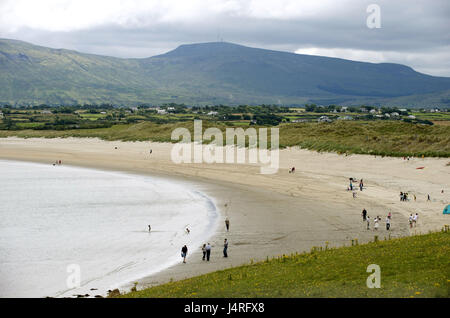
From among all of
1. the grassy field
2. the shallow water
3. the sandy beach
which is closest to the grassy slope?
the sandy beach

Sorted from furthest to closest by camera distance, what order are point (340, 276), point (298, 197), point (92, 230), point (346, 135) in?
1. point (346, 135)
2. point (298, 197)
3. point (92, 230)
4. point (340, 276)

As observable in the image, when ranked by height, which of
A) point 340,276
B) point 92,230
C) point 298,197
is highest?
point 340,276

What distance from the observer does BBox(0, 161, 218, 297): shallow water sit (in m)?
23.5

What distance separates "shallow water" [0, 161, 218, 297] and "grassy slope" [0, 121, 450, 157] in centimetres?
2526

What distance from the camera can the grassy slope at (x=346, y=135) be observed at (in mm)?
60812

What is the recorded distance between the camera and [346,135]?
3120 inches

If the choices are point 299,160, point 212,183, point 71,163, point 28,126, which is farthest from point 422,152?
point 28,126

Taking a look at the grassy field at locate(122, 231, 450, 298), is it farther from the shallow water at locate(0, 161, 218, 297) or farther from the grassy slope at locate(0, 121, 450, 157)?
the grassy slope at locate(0, 121, 450, 157)

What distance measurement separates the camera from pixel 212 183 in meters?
54.2

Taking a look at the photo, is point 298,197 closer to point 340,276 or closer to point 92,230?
point 92,230

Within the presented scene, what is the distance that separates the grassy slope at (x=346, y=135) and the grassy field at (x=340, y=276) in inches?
1453

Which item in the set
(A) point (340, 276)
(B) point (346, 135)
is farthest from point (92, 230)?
(B) point (346, 135)

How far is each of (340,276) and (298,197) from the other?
83.4ft

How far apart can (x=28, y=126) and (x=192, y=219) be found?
10719 cm
